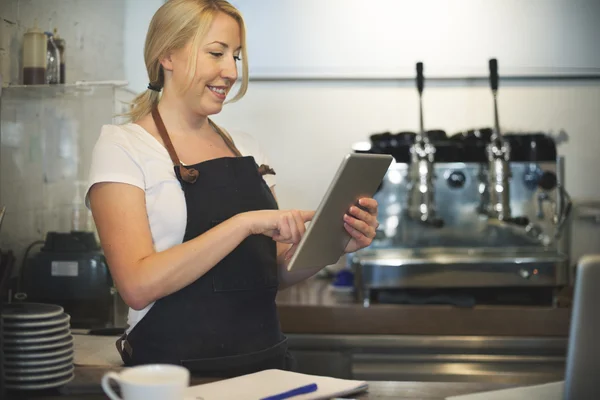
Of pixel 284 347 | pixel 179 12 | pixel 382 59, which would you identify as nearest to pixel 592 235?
pixel 382 59

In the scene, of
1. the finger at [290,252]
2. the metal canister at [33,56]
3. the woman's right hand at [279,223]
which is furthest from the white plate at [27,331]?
the metal canister at [33,56]

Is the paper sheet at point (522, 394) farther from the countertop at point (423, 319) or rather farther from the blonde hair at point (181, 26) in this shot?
the countertop at point (423, 319)

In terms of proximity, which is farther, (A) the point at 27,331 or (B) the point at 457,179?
(B) the point at 457,179

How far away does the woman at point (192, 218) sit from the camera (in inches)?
60.9

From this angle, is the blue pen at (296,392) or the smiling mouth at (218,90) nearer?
the blue pen at (296,392)

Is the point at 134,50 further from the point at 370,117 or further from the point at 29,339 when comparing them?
the point at 29,339

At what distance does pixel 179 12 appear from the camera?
1.74 m

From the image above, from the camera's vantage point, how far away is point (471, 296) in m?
2.92

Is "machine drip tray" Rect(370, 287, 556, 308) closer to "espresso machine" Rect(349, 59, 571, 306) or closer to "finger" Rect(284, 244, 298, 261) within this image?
"espresso machine" Rect(349, 59, 571, 306)

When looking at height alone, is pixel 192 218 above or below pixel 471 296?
above

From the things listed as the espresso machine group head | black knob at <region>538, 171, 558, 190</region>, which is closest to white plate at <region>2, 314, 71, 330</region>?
the espresso machine group head

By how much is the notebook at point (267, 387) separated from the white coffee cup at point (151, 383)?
0.25 meters

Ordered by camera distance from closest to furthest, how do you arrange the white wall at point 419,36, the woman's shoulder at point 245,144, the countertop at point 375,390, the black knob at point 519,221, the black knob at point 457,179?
the countertop at point 375,390
the woman's shoulder at point 245,144
the black knob at point 519,221
the black knob at point 457,179
the white wall at point 419,36

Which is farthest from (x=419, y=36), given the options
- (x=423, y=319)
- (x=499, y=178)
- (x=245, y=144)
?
(x=245, y=144)
